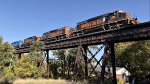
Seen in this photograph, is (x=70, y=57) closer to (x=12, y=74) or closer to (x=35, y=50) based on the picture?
(x=35, y=50)

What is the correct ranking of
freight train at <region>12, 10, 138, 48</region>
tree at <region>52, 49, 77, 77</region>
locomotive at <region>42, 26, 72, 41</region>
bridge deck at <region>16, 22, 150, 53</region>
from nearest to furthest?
1. bridge deck at <region>16, 22, 150, 53</region>
2. freight train at <region>12, 10, 138, 48</region>
3. locomotive at <region>42, 26, 72, 41</region>
4. tree at <region>52, 49, 77, 77</region>

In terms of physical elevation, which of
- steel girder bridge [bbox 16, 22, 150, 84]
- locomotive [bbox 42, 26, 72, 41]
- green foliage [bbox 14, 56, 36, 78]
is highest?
locomotive [bbox 42, 26, 72, 41]

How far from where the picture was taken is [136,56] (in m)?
45.7

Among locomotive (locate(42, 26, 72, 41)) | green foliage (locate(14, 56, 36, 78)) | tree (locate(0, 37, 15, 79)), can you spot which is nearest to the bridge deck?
locomotive (locate(42, 26, 72, 41))

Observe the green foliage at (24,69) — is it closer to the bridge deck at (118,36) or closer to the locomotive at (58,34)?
the locomotive at (58,34)

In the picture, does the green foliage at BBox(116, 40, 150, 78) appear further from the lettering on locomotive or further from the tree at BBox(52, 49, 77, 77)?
the lettering on locomotive

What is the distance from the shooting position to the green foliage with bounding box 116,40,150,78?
43.2 meters

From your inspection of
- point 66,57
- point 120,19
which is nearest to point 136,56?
point 66,57

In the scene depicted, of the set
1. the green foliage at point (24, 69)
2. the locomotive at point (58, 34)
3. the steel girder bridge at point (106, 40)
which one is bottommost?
the green foliage at point (24, 69)

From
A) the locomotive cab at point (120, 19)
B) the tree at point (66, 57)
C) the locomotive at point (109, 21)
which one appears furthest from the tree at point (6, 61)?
the tree at point (66, 57)

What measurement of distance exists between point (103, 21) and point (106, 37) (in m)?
5.32

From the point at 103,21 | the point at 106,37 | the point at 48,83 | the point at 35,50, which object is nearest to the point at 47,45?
the point at 35,50

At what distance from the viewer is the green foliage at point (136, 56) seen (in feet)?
Result: 142

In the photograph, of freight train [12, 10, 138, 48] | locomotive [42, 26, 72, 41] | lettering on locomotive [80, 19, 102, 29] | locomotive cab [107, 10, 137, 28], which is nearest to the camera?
locomotive cab [107, 10, 137, 28]
